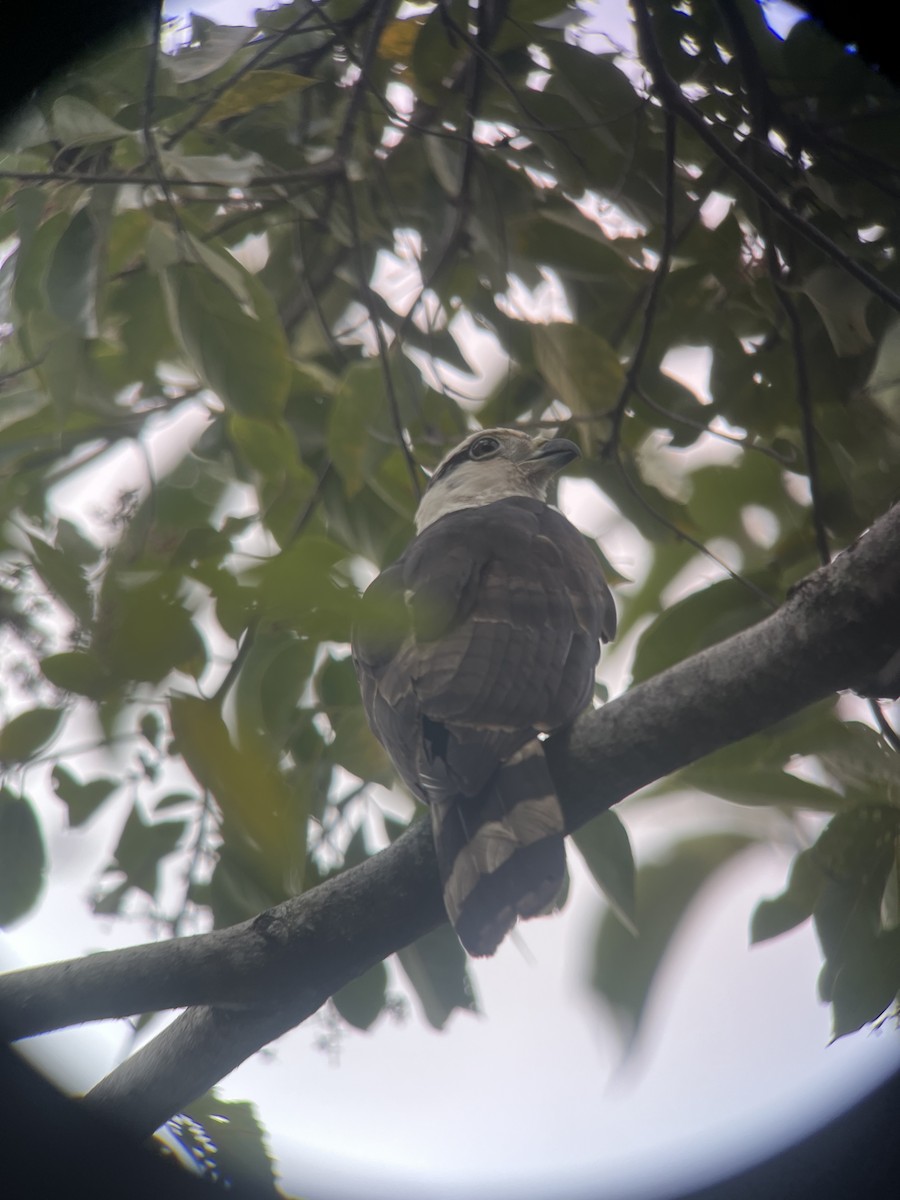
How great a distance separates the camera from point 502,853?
1759 millimetres

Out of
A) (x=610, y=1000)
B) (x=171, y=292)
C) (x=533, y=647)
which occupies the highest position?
(x=171, y=292)

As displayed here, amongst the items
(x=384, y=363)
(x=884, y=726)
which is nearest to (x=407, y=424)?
(x=384, y=363)

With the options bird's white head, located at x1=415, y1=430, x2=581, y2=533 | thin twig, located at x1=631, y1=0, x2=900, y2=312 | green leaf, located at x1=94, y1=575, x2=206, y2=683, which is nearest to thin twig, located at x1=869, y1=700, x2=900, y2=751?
thin twig, located at x1=631, y1=0, x2=900, y2=312

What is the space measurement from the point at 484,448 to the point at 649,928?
5.60 feet

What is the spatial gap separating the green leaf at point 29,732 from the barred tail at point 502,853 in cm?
70

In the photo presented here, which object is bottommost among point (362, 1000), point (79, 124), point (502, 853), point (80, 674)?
point (362, 1000)

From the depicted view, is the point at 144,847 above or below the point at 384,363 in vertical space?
below

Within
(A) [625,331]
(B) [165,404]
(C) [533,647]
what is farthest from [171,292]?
(A) [625,331]

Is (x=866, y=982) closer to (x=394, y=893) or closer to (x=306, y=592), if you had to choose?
(x=394, y=893)

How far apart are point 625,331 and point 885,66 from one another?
33.0 inches

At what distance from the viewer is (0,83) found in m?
1.76

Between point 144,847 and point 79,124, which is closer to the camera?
point 79,124

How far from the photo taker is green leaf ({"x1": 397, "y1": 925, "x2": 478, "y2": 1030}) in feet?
6.61

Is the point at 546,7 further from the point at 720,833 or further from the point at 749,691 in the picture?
the point at 720,833
